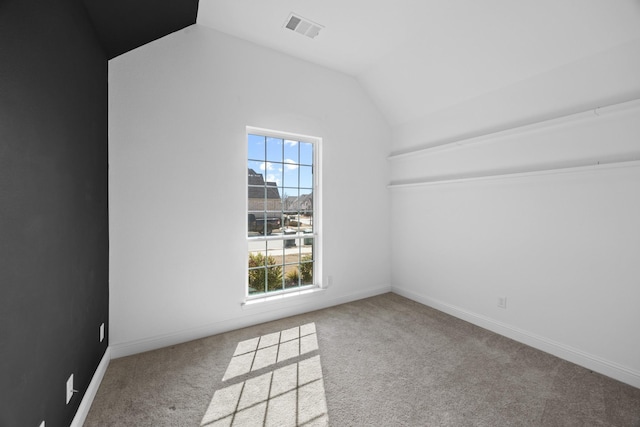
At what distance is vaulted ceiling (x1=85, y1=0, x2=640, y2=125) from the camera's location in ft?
6.79

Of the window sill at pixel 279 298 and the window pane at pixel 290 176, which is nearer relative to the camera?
the window sill at pixel 279 298

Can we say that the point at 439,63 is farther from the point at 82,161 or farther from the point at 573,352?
the point at 82,161

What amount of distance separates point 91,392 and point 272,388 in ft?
3.86

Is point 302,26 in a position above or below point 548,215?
above

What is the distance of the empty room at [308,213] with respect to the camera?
57.4 inches

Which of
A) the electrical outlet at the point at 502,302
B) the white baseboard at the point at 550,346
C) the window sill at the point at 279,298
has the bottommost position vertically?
the white baseboard at the point at 550,346

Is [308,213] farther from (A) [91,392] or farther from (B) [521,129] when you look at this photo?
(A) [91,392]

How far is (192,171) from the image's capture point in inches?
105

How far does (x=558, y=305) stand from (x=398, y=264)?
72.6 inches

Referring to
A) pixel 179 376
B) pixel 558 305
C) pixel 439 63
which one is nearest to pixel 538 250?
pixel 558 305

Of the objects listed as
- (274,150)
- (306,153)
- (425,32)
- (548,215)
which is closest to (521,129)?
(548,215)

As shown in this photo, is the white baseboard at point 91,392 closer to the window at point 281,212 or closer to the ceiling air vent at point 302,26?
the window at point 281,212

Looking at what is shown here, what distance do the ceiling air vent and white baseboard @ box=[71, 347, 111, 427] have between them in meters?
3.29

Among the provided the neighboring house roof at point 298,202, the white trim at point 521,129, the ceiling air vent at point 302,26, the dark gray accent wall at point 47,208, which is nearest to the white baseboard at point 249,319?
the dark gray accent wall at point 47,208
